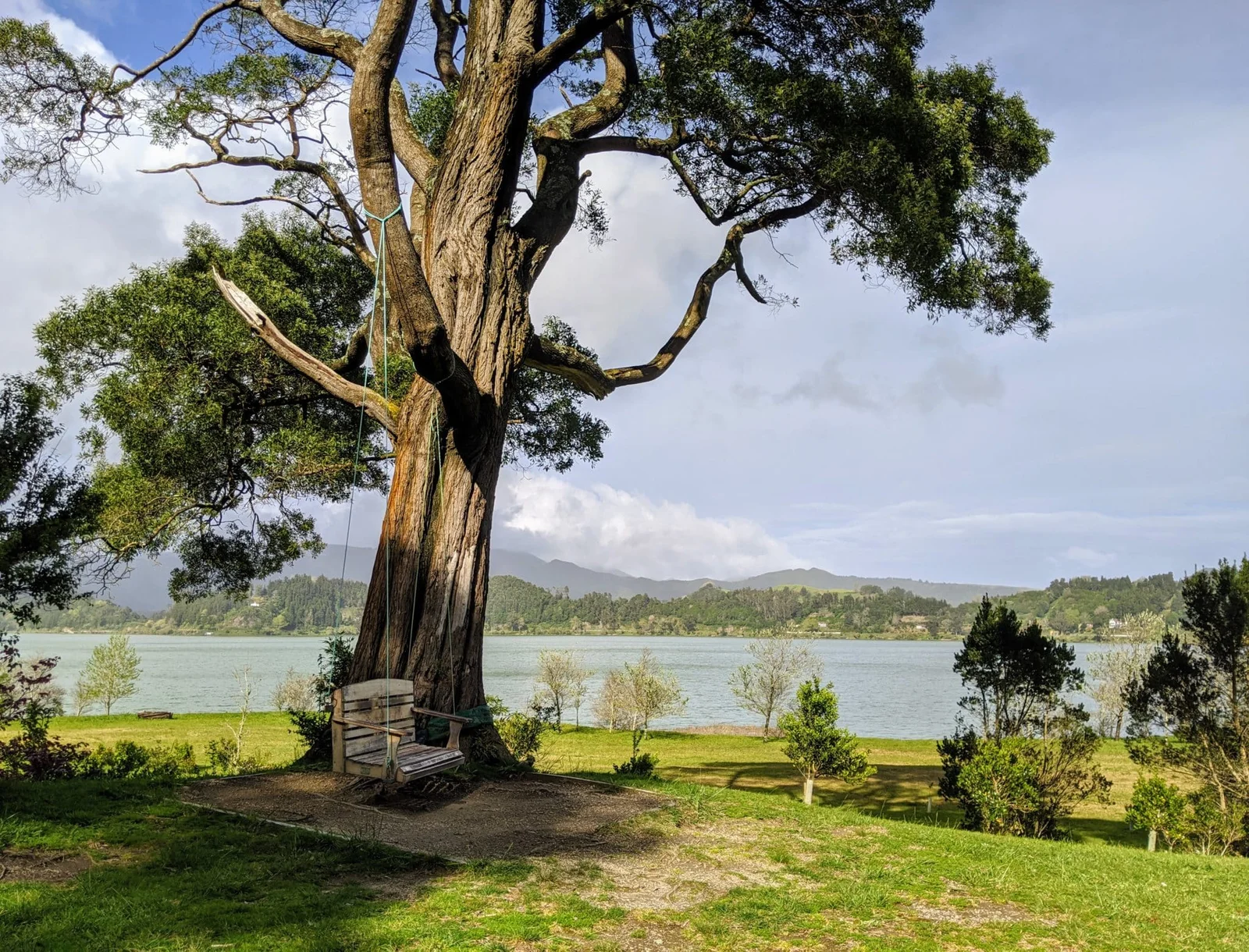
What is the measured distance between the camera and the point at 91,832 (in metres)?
5.32

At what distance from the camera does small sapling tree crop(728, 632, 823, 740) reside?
4678 centimetres

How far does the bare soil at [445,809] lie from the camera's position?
590 cm

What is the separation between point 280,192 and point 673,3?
269 inches

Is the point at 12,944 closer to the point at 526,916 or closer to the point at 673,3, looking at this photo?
the point at 526,916

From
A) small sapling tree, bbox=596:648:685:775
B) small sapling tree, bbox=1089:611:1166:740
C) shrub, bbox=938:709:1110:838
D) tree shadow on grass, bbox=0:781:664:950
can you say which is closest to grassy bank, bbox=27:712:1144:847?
small sapling tree, bbox=1089:611:1166:740

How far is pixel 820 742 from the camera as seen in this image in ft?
59.4

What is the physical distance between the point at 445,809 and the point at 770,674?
4206 cm

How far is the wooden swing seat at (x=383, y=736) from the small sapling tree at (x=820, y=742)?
12165 millimetres

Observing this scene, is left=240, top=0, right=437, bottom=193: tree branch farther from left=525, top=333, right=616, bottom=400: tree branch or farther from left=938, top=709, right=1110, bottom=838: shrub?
left=938, top=709, right=1110, bottom=838: shrub

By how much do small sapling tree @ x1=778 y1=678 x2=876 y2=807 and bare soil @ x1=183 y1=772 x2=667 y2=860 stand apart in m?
11.2

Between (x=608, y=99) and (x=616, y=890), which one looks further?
(x=608, y=99)

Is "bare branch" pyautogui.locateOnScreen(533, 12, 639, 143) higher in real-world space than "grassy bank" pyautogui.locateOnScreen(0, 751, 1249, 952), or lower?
higher

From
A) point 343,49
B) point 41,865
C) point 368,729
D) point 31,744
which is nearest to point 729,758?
point 31,744

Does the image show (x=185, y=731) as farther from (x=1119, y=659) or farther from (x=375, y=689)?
(x=1119, y=659)
